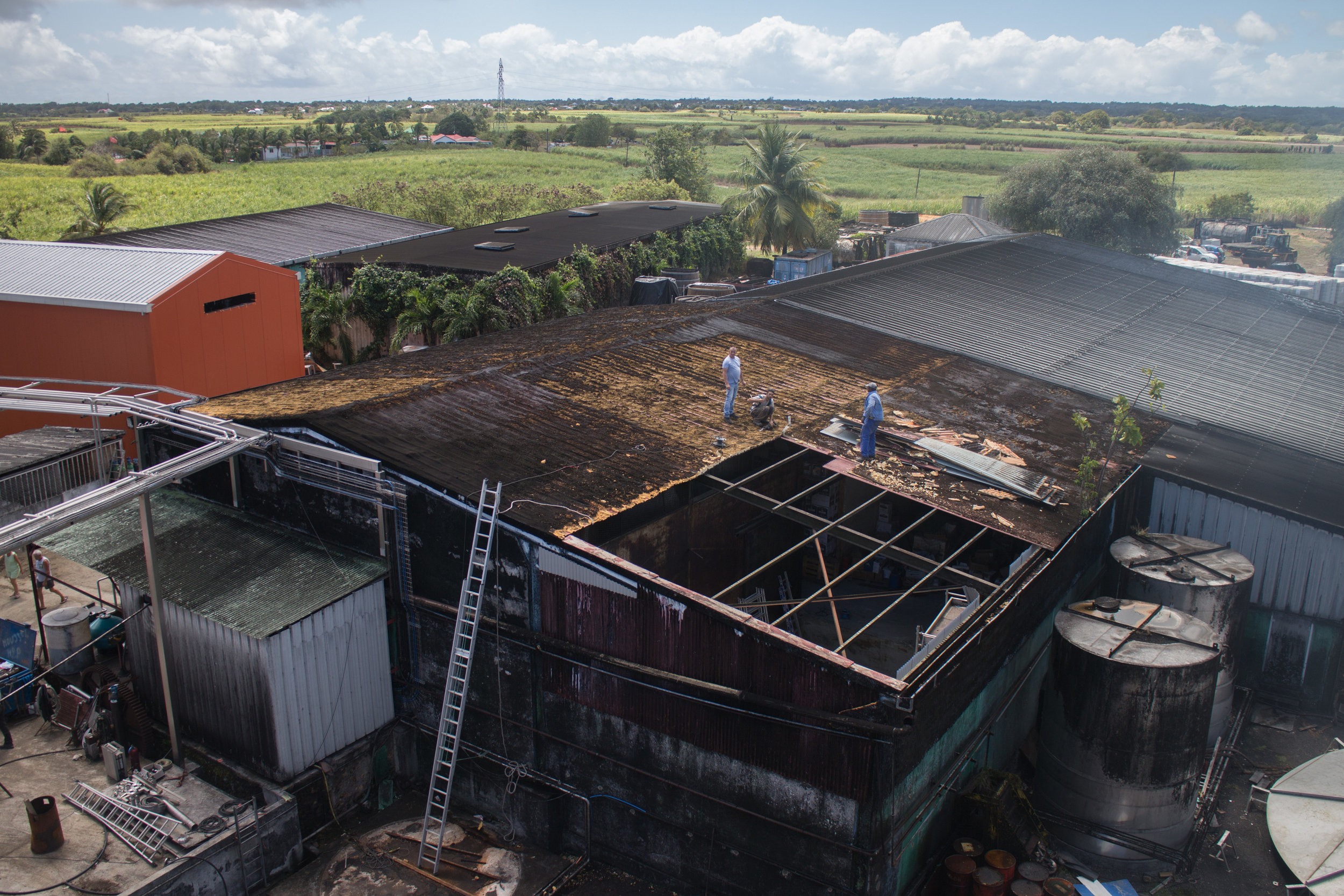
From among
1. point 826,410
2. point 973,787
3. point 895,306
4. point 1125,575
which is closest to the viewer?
point 973,787

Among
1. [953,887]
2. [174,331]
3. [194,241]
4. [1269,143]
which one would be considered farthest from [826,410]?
[1269,143]

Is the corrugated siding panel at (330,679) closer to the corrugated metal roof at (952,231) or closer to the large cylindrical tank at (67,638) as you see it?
the large cylindrical tank at (67,638)

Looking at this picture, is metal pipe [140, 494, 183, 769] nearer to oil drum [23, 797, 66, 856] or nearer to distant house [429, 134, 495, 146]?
oil drum [23, 797, 66, 856]

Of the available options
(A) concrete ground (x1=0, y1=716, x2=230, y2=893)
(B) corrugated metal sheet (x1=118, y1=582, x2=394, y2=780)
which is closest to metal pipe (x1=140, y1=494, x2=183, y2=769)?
(B) corrugated metal sheet (x1=118, y1=582, x2=394, y2=780)

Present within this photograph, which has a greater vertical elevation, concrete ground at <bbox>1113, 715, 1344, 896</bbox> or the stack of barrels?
the stack of barrels

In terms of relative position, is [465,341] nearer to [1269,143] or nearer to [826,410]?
[826,410]

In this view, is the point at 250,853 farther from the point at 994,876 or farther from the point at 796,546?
the point at 994,876

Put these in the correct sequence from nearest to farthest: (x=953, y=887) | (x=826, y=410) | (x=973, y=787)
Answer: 1. (x=953, y=887)
2. (x=973, y=787)
3. (x=826, y=410)
